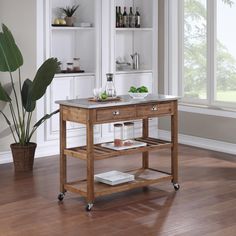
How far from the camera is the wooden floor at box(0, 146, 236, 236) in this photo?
4.14 m

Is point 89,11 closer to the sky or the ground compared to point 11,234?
closer to the sky

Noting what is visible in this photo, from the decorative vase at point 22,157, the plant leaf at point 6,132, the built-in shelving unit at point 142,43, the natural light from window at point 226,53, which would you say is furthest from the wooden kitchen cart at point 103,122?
the built-in shelving unit at point 142,43

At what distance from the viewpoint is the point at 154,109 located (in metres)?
5.02

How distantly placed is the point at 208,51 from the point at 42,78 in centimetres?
233

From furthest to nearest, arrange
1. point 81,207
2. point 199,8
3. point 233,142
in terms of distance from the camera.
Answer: point 199,8 → point 233,142 → point 81,207

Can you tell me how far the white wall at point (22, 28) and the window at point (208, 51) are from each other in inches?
83.5

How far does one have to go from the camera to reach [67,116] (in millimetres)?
4797

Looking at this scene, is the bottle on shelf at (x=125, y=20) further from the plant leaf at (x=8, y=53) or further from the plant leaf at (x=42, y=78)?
the plant leaf at (x=8, y=53)

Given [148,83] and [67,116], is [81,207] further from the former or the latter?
[148,83]

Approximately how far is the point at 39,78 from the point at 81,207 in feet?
5.35

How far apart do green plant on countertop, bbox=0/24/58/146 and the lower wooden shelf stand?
45.7 inches

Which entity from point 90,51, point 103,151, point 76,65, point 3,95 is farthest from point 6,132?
point 103,151

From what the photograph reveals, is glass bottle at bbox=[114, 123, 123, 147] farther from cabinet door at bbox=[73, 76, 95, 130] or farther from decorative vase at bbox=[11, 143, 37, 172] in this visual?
cabinet door at bbox=[73, 76, 95, 130]

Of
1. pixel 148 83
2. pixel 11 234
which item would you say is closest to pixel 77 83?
pixel 148 83
